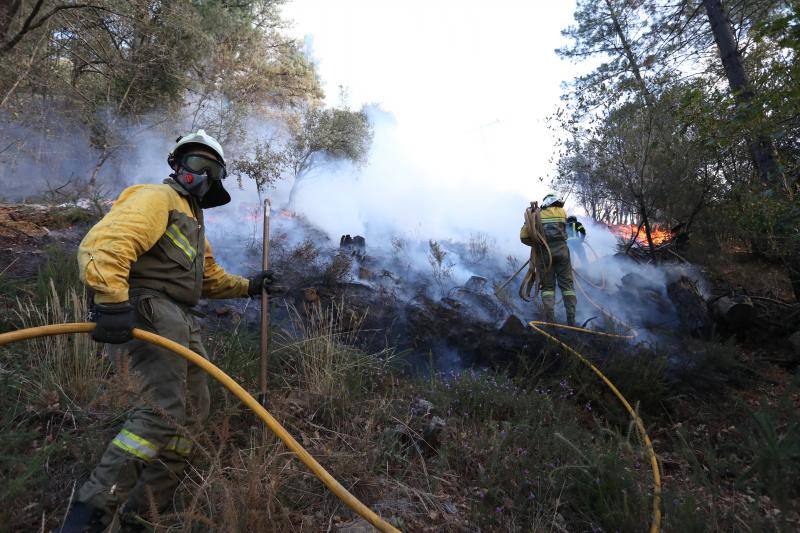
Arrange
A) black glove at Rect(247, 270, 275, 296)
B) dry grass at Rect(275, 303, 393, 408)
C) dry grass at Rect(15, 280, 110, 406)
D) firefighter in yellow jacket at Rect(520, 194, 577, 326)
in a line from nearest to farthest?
dry grass at Rect(15, 280, 110, 406)
black glove at Rect(247, 270, 275, 296)
dry grass at Rect(275, 303, 393, 408)
firefighter in yellow jacket at Rect(520, 194, 577, 326)

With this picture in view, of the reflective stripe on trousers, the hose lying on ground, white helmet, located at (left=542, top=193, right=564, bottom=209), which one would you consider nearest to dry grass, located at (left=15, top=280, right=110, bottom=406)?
the reflective stripe on trousers

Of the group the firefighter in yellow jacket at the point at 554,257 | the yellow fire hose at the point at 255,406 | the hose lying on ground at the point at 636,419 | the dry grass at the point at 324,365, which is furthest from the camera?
the firefighter in yellow jacket at the point at 554,257

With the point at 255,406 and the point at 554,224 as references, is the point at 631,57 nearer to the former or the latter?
the point at 554,224

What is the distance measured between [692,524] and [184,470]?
244 centimetres

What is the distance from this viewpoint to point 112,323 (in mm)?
1909

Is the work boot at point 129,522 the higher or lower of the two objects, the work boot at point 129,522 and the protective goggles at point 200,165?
the lower

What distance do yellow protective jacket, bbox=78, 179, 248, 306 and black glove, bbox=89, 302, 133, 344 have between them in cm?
4

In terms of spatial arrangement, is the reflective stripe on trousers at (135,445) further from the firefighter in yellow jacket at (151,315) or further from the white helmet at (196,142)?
the white helmet at (196,142)

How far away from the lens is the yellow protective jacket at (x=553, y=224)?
20.8 feet

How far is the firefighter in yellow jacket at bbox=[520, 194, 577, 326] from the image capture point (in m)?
5.98

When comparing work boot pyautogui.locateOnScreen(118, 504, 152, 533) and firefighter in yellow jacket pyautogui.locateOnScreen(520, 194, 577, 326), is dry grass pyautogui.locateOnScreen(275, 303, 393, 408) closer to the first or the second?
work boot pyautogui.locateOnScreen(118, 504, 152, 533)

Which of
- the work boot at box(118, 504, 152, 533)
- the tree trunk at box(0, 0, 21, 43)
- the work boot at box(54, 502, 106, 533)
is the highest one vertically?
the tree trunk at box(0, 0, 21, 43)

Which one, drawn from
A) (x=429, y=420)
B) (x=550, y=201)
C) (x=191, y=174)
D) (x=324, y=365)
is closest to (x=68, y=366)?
(x=191, y=174)

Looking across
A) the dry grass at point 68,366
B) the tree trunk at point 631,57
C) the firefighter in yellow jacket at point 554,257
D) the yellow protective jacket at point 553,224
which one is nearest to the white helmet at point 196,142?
the dry grass at point 68,366
